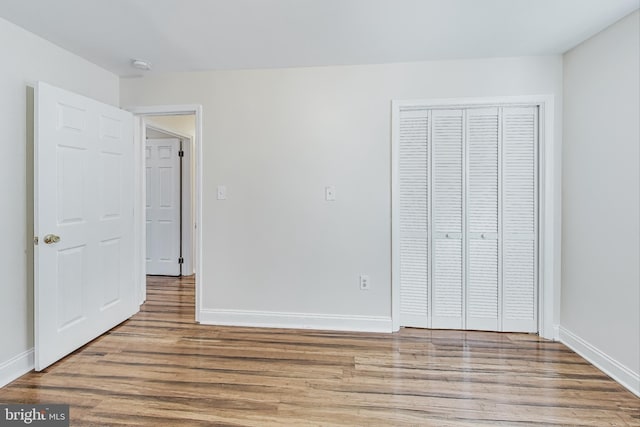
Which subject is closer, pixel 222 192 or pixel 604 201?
pixel 604 201

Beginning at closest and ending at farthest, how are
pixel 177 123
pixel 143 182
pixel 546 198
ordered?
1. pixel 546 198
2. pixel 143 182
3. pixel 177 123

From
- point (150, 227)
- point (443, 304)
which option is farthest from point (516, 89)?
point (150, 227)

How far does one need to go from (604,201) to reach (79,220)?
368 centimetres

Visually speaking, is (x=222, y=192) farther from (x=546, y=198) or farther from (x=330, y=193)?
(x=546, y=198)

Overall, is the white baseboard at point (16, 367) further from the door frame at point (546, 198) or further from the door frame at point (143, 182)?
the door frame at point (546, 198)

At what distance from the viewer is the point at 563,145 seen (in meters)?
2.62

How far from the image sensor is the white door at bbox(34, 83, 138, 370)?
216cm

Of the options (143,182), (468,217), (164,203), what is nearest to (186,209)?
(164,203)

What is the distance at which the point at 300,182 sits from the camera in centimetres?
289

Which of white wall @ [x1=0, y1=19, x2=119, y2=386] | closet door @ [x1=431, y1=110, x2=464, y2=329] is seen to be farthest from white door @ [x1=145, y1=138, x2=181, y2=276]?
closet door @ [x1=431, y1=110, x2=464, y2=329]

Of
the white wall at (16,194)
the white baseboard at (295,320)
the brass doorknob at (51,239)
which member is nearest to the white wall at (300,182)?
the white baseboard at (295,320)

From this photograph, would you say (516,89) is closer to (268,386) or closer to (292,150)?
(292,150)

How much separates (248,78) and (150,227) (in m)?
2.95

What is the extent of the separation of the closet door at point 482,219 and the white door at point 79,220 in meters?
2.98
